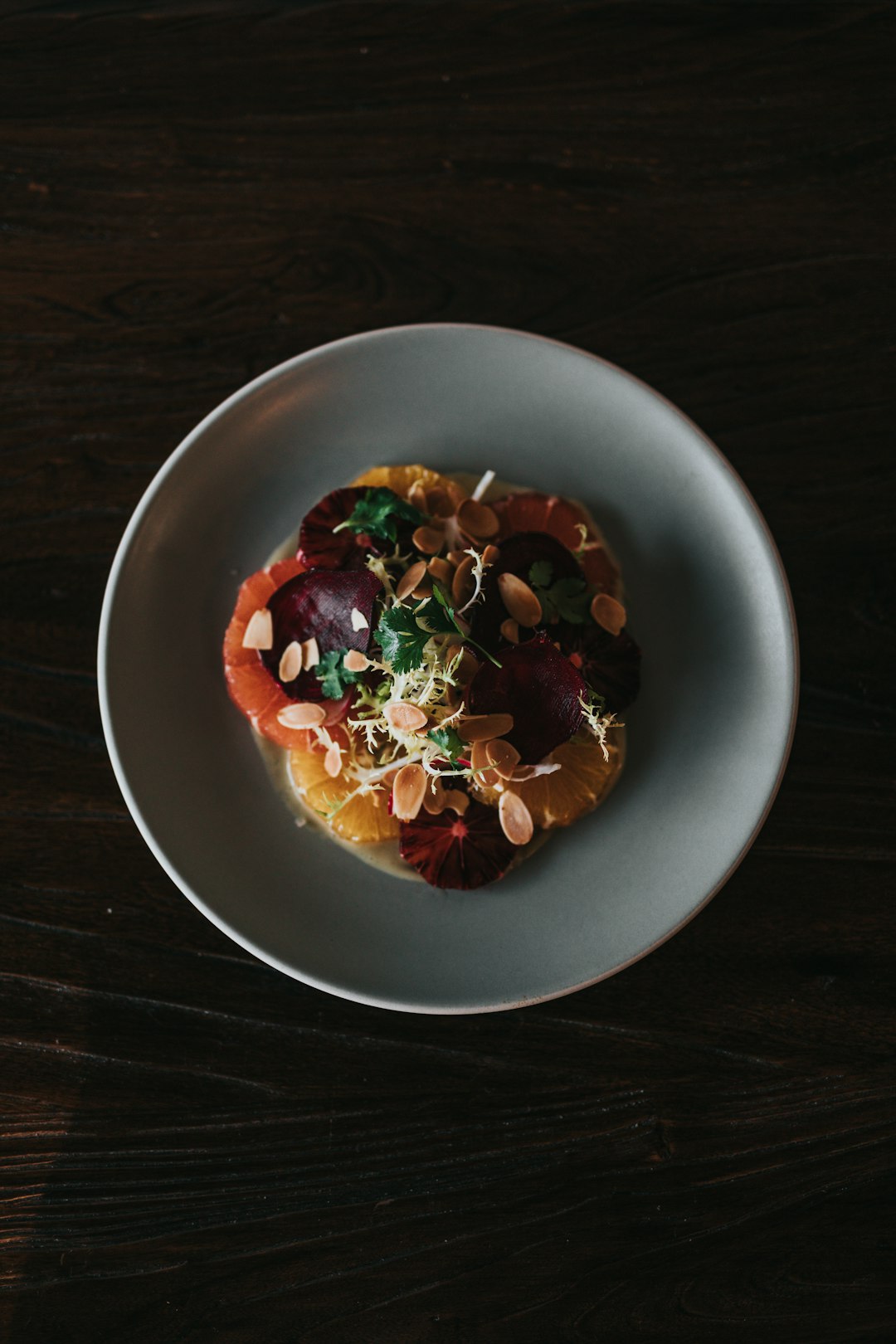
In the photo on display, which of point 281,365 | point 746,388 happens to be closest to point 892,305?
point 746,388

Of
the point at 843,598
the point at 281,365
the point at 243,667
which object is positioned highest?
the point at 281,365

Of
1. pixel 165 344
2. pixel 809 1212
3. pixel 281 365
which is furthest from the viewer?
pixel 165 344

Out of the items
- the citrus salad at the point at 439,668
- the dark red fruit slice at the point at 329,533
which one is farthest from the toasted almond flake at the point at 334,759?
the dark red fruit slice at the point at 329,533

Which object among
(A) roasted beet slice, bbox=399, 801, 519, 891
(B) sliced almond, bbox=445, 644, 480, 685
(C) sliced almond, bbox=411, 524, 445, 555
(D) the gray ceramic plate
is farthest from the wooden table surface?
(B) sliced almond, bbox=445, 644, 480, 685

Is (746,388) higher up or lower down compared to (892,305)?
lower down

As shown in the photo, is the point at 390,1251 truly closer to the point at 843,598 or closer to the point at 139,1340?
the point at 139,1340

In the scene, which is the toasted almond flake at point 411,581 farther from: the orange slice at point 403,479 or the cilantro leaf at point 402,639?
the orange slice at point 403,479

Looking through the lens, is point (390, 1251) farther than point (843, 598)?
No

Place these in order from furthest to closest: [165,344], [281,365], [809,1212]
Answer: [165,344] < [809,1212] < [281,365]
